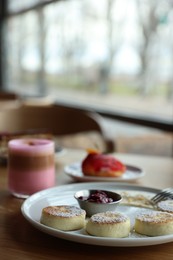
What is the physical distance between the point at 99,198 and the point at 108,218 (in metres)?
0.12

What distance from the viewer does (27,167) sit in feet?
3.84

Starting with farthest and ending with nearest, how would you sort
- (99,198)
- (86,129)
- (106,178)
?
(86,129), (106,178), (99,198)

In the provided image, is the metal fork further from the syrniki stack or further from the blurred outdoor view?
the blurred outdoor view

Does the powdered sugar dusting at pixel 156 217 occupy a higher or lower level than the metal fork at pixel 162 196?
higher

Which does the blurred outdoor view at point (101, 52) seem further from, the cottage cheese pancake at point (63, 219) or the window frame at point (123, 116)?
the cottage cheese pancake at point (63, 219)

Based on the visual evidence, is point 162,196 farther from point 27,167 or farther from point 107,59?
point 107,59

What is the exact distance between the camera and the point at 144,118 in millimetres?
3975

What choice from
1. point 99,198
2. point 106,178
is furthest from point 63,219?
point 106,178

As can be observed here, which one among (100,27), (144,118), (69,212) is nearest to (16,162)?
(69,212)

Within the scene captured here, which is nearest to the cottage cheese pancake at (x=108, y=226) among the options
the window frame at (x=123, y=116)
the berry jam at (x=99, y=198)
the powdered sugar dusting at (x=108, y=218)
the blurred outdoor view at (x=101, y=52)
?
the powdered sugar dusting at (x=108, y=218)

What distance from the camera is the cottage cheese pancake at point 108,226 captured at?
831 millimetres

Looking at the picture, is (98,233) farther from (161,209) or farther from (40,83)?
(40,83)

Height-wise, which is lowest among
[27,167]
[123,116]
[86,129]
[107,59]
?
[123,116]

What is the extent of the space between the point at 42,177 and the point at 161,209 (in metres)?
0.34
